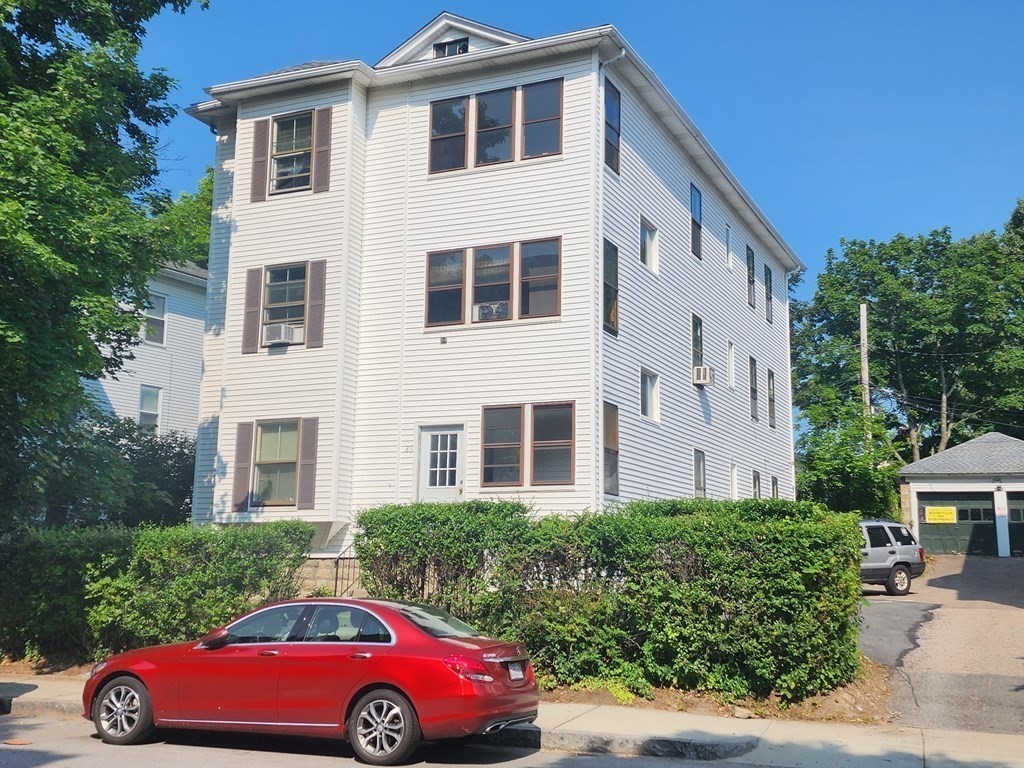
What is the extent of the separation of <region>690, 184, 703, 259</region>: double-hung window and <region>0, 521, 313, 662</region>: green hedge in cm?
1305

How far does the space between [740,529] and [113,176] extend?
12248mm

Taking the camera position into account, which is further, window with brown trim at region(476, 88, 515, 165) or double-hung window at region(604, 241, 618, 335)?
window with brown trim at region(476, 88, 515, 165)

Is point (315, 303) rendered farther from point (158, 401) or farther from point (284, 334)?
point (158, 401)

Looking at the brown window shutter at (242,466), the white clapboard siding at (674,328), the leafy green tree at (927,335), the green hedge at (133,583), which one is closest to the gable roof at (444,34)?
the white clapboard siding at (674,328)

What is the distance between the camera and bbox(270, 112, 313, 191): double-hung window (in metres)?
21.5

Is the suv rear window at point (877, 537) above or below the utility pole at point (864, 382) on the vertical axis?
below

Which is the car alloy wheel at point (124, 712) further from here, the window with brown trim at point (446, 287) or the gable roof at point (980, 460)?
the gable roof at point (980, 460)

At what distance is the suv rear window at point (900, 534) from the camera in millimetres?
24308

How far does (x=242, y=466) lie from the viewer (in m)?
20.5

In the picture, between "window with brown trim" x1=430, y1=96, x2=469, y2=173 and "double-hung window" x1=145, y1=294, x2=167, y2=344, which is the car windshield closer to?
"window with brown trim" x1=430, y1=96, x2=469, y2=173

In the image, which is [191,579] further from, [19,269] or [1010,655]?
[1010,655]

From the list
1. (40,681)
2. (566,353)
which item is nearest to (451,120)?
(566,353)

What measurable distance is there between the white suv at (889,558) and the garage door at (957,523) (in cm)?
1344

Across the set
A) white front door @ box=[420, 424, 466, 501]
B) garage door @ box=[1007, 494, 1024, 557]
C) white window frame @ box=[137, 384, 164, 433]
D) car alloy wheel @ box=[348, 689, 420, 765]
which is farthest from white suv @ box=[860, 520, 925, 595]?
white window frame @ box=[137, 384, 164, 433]
